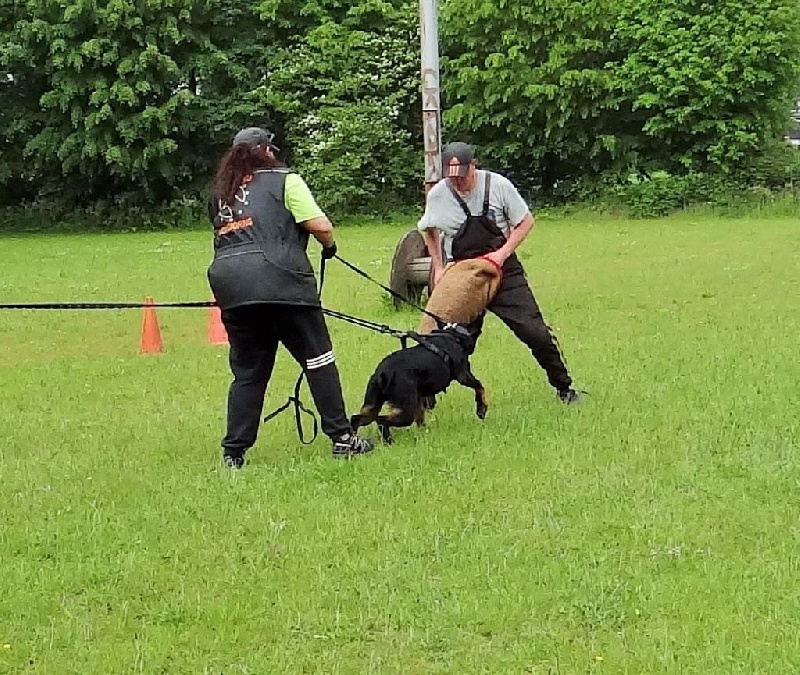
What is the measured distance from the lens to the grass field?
4301 millimetres

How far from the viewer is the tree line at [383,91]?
3033 centimetres

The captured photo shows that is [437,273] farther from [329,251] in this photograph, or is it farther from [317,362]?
[317,362]

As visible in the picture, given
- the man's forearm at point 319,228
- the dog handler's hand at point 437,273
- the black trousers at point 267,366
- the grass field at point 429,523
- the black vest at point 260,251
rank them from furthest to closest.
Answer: the dog handler's hand at point 437,273 < the black trousers at point 267,366 < the man's forearm at point 319,228 < the black vest at point 260,251 < the grass field at point 429,523

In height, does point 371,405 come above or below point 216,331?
above

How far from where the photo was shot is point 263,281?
6469mm

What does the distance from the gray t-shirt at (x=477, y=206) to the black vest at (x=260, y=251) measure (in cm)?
154

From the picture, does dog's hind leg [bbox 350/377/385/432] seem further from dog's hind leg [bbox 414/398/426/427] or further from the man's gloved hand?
the man's gloved hand

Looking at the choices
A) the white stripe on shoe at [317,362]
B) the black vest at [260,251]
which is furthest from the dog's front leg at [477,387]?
the black vest at [260,251]

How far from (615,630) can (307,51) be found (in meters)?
29.8

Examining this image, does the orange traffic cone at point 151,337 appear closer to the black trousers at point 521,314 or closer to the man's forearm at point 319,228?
the black trousers at point 521,314

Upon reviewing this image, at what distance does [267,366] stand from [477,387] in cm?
143

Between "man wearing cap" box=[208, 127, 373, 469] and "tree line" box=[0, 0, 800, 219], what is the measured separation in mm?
24858

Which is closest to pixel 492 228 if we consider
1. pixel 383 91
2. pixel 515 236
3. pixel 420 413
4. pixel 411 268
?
pixel 515 236

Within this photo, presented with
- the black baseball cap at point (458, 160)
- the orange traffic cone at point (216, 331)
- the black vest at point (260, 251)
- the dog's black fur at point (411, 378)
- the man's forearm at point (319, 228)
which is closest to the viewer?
the black vest at point (260, 251)
